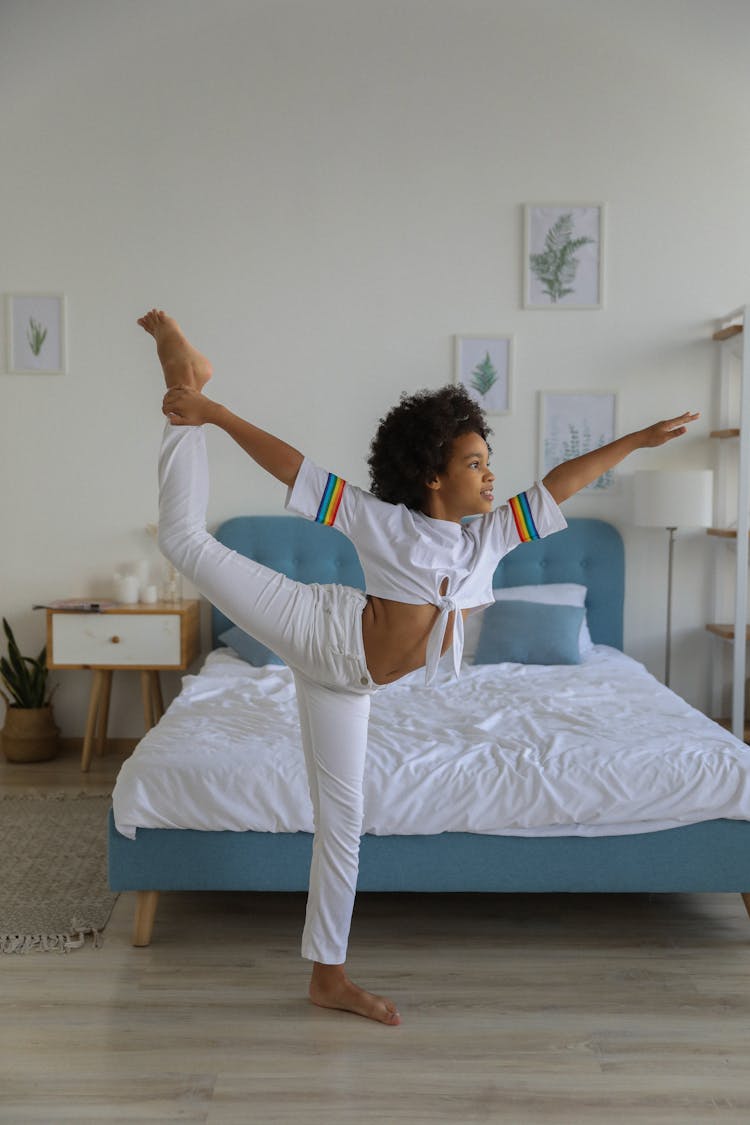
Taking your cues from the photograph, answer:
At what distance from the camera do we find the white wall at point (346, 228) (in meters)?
4.32

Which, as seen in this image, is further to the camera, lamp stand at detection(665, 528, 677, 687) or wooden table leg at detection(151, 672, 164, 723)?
wooden table leg at detection(151, 672, 164, 723)

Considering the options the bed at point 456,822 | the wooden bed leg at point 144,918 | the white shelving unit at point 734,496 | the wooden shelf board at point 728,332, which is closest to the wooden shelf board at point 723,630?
the white shelving unit at point 734,496

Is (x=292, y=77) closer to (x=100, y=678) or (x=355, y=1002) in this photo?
(x=100, y=678)

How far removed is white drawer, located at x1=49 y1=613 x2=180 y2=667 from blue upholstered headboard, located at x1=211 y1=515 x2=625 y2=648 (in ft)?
1.09

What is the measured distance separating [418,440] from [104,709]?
105 inches

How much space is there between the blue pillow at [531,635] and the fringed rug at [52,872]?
1.51m

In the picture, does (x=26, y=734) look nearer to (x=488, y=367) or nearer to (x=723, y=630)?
(x=488, y=367)

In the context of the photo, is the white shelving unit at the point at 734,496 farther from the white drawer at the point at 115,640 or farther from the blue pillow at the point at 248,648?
the white drawer at the point at 115,640

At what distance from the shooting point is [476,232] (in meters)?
4.38

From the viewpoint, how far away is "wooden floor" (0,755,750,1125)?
6.34ft

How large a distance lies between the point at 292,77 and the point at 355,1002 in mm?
3556

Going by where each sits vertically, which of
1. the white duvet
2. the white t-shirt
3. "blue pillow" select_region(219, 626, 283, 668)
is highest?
the white t-shirt

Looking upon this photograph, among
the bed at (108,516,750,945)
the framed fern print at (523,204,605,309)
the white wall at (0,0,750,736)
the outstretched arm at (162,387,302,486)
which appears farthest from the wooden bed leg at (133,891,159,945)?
the framed fern print at (523,204,605,309)

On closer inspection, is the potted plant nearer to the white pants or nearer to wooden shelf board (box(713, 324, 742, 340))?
the white pants
